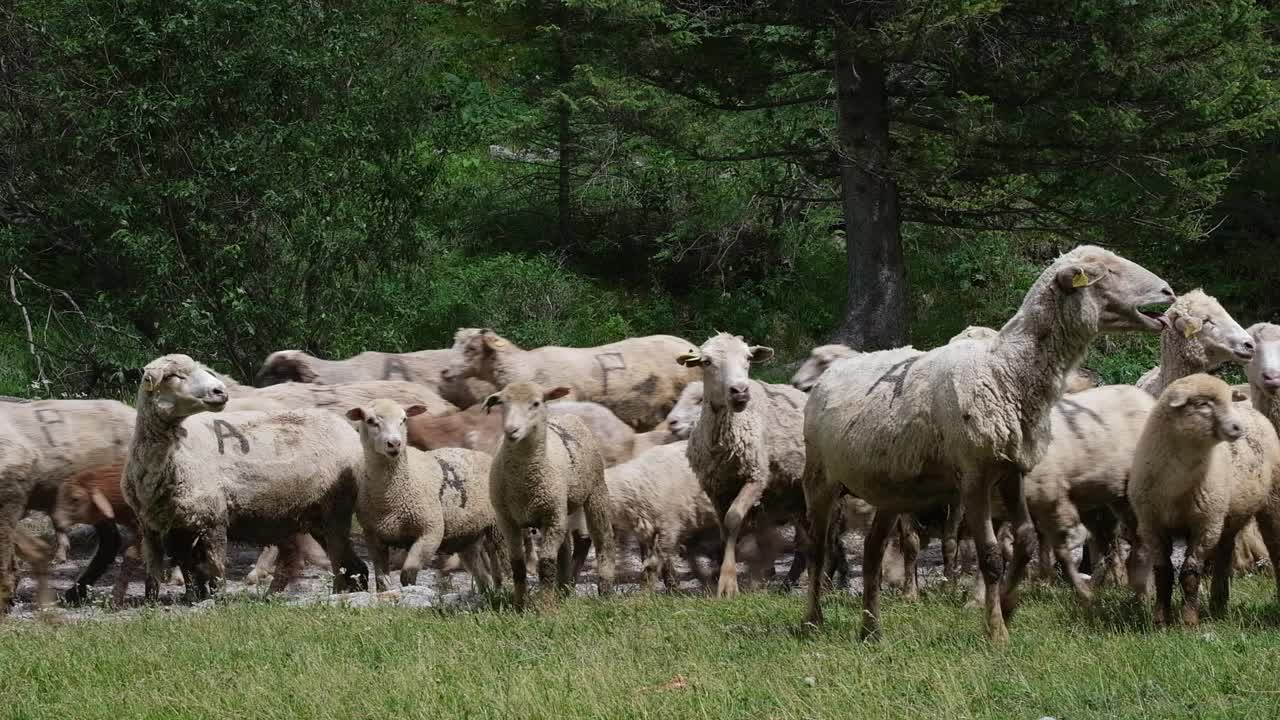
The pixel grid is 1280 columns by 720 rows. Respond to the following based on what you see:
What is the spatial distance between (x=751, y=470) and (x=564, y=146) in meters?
14.8

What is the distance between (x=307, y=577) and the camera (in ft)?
45.7

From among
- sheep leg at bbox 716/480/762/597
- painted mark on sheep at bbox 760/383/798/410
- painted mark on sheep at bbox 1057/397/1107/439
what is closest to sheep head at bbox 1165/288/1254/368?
painted mark on sheep at bbox 1057/397/1107/439

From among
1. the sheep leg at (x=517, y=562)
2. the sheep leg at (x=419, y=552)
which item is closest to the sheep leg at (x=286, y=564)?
the sheep leg at (x=419, y=552)

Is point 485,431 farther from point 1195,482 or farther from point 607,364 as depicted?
point 1195,482

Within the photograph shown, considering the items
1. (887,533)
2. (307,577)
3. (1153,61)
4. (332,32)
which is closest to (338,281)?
(332,32)

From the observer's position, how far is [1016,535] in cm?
869

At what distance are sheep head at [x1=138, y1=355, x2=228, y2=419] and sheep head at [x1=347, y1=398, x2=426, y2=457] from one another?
1259 millimetres

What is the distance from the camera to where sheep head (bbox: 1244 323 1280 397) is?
11180mm

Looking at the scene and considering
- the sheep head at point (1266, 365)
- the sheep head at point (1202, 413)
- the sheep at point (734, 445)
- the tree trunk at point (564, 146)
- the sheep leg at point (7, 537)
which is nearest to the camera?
the sheep head at point (1202, 413)

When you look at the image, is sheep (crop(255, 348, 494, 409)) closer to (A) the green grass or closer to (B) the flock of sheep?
(B) the flock of sheep

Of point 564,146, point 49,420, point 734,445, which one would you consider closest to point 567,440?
point 734,445

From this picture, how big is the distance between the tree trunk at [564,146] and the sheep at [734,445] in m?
9.01

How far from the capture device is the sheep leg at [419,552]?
489 inches

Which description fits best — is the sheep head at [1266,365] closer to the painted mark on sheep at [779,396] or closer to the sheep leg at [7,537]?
the painted mark on sheep at [779,396]
